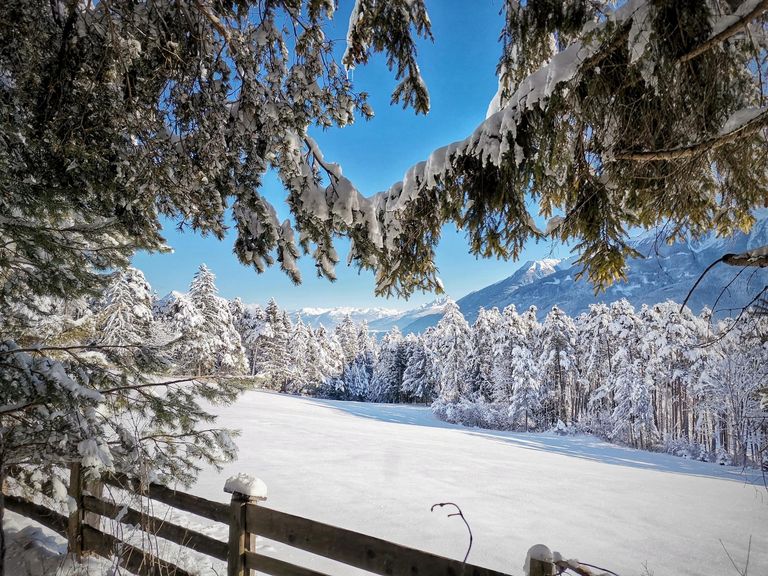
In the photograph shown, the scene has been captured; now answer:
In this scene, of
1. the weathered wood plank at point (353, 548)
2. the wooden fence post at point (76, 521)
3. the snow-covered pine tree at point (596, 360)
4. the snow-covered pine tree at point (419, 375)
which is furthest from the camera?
the snow-covered pine tree at point (419, 375)

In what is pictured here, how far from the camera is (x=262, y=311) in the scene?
157ft

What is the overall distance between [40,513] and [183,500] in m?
2.48

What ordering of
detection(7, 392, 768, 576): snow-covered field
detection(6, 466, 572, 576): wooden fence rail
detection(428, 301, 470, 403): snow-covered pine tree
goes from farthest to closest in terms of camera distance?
detection(428, 301, 470, 403): snow-covered pine tree, detection(7, 392, 768, 576): snow-covered field, detection(6, 466, 572, 576): wooden fence rail

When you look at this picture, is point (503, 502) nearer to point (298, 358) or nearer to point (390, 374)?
point (298, 358)

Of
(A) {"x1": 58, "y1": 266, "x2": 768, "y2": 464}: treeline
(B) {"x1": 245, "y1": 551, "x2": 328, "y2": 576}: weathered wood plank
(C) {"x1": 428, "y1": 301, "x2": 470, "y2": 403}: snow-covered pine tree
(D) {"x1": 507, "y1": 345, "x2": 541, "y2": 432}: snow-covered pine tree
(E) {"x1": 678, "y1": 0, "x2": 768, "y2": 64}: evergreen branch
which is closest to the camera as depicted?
(E) {"x1": 678, "y1": 0, "x2": 768, "y2": 64}: evergreen branch

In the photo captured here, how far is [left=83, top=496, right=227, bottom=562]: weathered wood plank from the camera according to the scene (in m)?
3.59

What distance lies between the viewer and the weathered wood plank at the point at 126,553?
3697mm

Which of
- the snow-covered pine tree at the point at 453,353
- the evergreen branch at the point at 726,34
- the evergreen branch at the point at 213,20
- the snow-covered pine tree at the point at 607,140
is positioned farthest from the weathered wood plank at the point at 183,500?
the snow-covered pine tree at the point at 453,353

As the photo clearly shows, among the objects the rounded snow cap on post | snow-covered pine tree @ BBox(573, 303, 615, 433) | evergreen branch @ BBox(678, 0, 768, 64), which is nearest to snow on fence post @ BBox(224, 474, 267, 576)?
the rounded snow cap on post

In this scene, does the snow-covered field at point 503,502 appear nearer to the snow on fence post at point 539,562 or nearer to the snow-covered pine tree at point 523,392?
the snow on fence post at point 539,562

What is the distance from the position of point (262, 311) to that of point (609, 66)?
160ft

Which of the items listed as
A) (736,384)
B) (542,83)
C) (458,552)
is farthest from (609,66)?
(736,384)

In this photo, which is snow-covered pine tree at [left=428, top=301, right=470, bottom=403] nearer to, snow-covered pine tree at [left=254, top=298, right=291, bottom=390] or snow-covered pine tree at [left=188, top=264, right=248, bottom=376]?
snow-covered pine tree at [left=254, top=298, right=291, bottom=390]

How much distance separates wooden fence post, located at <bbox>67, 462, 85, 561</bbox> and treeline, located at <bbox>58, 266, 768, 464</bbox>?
19.3m
